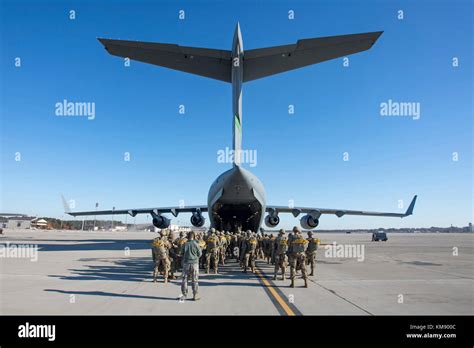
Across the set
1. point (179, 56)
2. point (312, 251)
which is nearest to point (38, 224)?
point (179, 56)

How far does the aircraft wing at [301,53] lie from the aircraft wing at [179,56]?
1093 mm

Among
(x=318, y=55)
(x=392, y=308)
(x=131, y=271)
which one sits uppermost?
(x=318, y=55)

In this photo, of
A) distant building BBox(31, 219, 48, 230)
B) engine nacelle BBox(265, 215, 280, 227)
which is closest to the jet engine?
engine nacelle BBox(265, 215, 280, 227)

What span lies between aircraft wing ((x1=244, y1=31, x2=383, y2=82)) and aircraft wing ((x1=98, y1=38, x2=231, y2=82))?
3.59 feet

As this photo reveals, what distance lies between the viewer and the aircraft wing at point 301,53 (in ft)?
34.6

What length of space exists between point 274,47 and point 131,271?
386 inches

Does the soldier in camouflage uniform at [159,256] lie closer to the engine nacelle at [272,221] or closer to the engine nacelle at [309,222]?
the engine nacelle at [272,221]

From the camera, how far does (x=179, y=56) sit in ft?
41.1

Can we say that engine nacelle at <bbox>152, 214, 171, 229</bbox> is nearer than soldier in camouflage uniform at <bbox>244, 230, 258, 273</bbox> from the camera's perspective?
No

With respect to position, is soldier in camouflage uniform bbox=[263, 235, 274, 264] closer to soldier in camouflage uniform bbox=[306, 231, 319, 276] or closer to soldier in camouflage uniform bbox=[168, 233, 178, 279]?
soldier in camouflage uniform bbox=[306, 231, 319, 276]

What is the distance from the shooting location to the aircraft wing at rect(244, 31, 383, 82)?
10.6 meters
